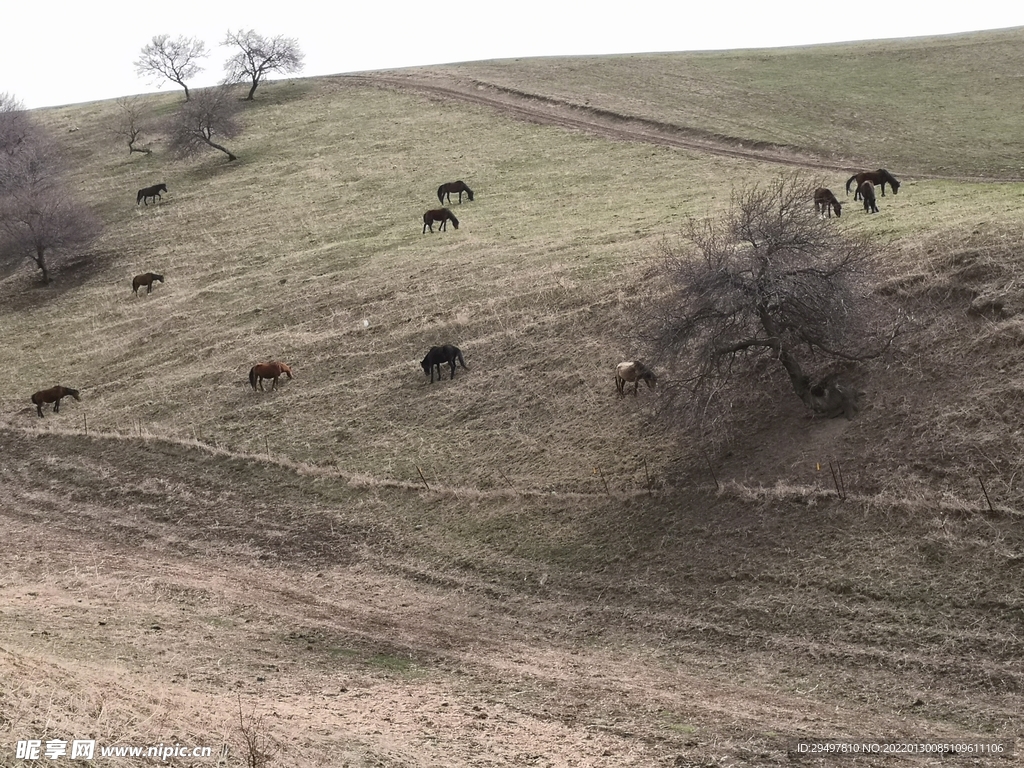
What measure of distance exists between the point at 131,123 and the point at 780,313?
208 feet

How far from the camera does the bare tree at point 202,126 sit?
61781 millimetres

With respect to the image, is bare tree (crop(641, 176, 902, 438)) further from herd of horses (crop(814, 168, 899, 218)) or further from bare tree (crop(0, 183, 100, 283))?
bare tree (crop(0, 183, 100, 283))

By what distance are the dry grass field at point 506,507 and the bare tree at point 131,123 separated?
26494 mm

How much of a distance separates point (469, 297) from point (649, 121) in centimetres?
2751

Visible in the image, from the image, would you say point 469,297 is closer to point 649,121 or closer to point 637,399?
point 637,399

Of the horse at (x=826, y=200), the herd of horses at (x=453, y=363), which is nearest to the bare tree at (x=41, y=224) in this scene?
the herd of horses at (x=453, y=363)

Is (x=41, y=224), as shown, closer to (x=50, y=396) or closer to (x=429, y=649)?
(x=50, y=396)

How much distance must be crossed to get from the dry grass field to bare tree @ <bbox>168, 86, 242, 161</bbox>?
717 inches

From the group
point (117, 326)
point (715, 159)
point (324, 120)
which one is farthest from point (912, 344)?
point (324, 120)

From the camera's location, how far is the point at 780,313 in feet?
68.6

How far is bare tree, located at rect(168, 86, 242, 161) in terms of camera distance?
61.8 meters

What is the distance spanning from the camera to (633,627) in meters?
17.8

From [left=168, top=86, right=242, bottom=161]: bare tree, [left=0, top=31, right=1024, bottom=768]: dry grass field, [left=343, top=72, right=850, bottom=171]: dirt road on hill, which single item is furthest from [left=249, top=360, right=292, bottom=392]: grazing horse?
[left=168, top=86, right=242, bottom=161]: bare tree

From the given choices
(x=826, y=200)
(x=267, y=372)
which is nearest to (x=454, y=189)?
(x=267, y=372)
